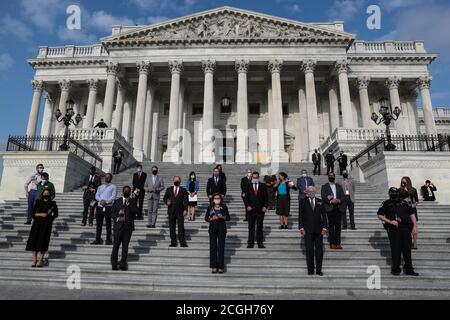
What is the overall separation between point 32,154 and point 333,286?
1528 centimetres

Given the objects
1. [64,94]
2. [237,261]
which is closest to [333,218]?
[237,261]

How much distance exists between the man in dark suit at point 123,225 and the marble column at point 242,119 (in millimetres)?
21489

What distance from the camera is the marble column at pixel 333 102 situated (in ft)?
107

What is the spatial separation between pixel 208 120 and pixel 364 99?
16003 mm

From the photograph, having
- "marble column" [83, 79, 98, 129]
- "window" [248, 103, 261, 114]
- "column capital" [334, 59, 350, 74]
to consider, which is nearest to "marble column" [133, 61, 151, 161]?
"marble column" [83, 79, 98, 129]

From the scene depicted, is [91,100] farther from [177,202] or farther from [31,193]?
[177,202]

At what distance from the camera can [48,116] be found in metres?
37.9

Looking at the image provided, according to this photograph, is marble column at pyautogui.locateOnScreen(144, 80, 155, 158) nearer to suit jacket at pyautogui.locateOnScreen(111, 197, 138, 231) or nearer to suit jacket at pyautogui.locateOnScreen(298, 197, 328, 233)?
suit jacket at pyautogui.locateOnScreen(111, 197, 138, 231)

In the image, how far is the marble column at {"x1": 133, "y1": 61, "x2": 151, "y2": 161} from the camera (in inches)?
1169

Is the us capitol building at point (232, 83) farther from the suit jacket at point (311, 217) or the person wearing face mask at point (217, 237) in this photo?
the person wearing face mask at point (217, 237)

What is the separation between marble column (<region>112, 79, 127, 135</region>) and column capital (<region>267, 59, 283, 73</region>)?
14.9 metres

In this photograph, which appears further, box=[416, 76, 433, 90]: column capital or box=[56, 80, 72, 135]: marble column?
box=[56, 80, 72, 135]: marble column

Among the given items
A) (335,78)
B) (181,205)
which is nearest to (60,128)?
(335,78)

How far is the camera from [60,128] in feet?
116
